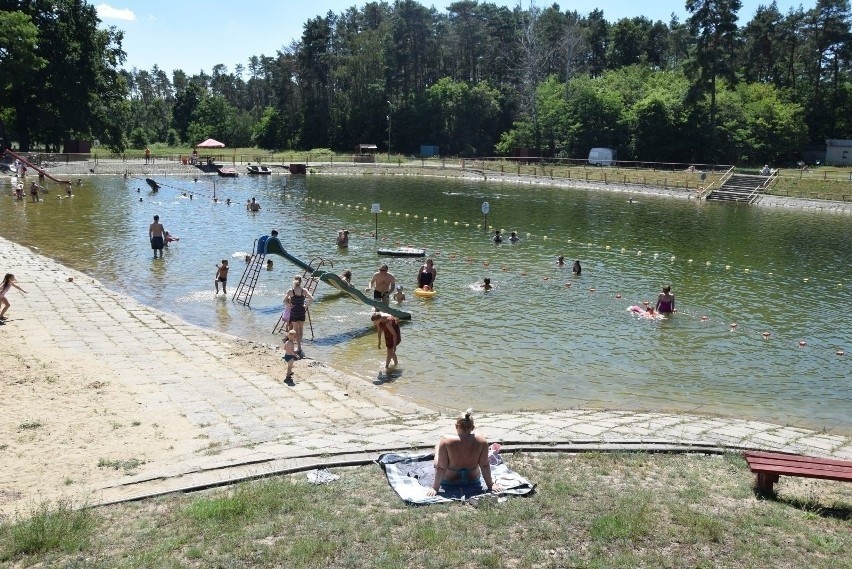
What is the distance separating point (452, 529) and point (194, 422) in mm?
5738

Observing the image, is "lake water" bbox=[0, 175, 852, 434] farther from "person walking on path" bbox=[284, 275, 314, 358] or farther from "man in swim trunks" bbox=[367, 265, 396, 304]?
"person walking on path" bbox=[284, 275, 314, 358]

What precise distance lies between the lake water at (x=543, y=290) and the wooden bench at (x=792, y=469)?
5.50m

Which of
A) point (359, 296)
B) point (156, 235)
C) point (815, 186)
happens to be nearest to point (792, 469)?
point (359, 296)

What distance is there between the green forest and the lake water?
992 inches

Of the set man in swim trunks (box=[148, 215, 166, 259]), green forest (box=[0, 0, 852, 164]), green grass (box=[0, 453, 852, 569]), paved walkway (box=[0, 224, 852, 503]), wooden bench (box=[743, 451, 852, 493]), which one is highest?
green forest (box=[0, 0, 852, 164])

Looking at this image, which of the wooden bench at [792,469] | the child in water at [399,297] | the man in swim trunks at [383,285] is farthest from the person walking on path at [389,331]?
the wooden bench at [792,469]

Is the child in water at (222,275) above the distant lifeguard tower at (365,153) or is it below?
below

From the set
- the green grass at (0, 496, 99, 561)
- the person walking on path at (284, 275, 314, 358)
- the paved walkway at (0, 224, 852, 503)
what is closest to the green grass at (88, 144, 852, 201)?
the paved walkway at (0, 224, 852, 503)

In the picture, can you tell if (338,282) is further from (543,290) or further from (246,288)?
(543,290)

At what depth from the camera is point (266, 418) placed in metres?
12.8

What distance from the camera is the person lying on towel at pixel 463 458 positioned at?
373 inches

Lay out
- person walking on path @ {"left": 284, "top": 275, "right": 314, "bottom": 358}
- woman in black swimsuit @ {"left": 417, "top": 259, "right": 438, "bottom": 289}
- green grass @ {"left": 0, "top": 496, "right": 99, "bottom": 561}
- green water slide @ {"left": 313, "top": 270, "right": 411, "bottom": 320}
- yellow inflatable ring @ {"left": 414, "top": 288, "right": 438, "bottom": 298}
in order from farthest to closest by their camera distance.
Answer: woman in black swimsuit @ {"left": 417, "top": 259, "right": 438, "bottom": 289}, yellow inflatable ring @ {"left": 414, "top": 288, "right": 438, "bottom": 298}, green water slide @ {"left": 313, "top": 270, "right": 411, "bottom": 320}, person walking on path @ {"left": 284, "top": 275, "right": 314, "bottom": 358}, green grass @ {"left": 0, "top": 496, "right": 99, "bottom": 561}

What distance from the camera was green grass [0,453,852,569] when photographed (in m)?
7.61

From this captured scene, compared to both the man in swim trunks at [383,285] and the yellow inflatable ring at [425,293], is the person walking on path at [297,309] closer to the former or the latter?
the man in swim trunks at [383,285]
